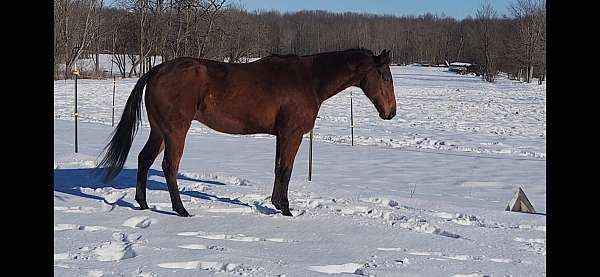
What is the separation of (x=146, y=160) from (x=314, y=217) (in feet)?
5.17

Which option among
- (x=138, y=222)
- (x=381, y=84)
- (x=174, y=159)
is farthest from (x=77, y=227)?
(x=381, y=84)

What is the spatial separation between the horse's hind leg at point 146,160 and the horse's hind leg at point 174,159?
0.26 m

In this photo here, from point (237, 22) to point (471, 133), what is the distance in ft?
117

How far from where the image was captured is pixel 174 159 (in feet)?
16.9

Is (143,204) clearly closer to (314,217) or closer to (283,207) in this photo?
(283,207)

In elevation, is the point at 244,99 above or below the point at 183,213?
above

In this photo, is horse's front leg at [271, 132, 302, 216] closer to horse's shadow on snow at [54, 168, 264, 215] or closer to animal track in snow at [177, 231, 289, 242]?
horse's shadow on snow at [54, 168, 264, 215]

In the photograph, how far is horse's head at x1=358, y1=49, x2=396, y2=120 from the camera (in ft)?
17.9

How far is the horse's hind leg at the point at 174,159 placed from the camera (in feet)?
16.8

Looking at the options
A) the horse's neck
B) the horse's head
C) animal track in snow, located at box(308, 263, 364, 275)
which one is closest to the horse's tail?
the horse's neck

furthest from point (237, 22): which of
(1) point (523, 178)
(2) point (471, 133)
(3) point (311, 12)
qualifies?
(3) point (311, 12)

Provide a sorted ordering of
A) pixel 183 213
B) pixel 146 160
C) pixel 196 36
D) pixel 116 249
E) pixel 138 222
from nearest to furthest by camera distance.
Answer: pixel 116 249, pixel 138 222, pixel 183 213, pixel 146 160, pixel 196 36
